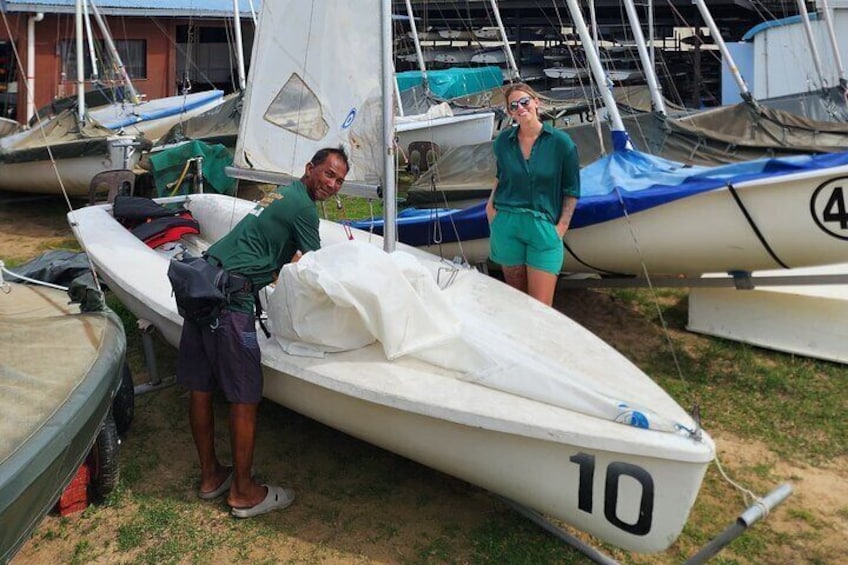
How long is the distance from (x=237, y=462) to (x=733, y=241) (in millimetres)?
3428

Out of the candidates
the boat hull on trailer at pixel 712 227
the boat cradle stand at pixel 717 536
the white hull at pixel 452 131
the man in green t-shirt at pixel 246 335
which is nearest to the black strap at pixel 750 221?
the boat hull on trailer at pixel 712 227

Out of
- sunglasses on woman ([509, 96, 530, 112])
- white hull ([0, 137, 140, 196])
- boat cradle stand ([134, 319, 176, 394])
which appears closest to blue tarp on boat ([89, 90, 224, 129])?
white hull ([0, 137, 140, 196])

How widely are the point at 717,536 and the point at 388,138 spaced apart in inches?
98.9

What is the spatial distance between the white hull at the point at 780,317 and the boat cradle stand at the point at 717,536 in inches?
93.1

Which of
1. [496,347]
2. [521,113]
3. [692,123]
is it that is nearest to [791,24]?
[692,123]

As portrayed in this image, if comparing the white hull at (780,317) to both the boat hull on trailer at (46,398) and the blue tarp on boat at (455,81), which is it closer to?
the boat hull on trailer at (46,398)

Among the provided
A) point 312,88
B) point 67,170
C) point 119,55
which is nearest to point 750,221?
point 312,88

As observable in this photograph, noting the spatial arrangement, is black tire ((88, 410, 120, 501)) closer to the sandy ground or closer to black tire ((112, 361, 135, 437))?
the sandy ground

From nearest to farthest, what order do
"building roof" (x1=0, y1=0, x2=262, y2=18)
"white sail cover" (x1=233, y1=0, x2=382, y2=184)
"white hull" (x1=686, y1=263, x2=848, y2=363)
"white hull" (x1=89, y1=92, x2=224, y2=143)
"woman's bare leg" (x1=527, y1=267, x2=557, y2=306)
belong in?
"woman's bare leg" (x1=527, y1=267, x2=557, y2=306)
"white sail cover" (x1=233, y1=0, x2=382, y2=184)
"white hull" (x1=686, y1=263, x2=848, y2=363)
"white hull" (x1=89, y1=92, x2=224, y2=143)
"building roof" (x1=0, y1=0, x2=262, y2=18)

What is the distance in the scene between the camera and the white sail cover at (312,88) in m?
4.30

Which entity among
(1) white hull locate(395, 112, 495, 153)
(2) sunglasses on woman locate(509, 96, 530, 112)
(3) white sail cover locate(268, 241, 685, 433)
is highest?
(2) sunglasses on woman locate(509, 96, 530, 112)

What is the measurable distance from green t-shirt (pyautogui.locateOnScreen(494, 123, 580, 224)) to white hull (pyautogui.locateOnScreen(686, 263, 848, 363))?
1.99 m

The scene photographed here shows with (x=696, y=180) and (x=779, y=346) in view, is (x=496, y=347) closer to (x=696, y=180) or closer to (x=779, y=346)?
(x=696, y=180)

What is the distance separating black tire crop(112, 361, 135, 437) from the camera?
3.96 metres
